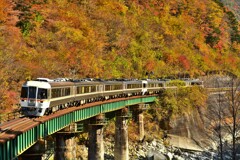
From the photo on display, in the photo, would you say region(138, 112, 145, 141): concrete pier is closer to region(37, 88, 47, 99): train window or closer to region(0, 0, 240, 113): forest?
region(0, 0, 240, 113): forest

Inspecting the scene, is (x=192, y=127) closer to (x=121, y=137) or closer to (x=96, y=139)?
(x=121, y=137)

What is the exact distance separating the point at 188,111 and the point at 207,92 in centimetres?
810

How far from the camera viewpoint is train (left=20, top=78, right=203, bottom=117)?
102ft

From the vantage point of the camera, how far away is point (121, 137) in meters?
58.0

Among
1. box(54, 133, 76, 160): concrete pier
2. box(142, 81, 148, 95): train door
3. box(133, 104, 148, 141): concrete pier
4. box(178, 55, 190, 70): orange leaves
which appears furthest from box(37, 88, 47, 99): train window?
box(178, 55, 190, 70): orange leaves

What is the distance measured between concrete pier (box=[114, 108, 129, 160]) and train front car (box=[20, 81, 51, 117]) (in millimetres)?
26310

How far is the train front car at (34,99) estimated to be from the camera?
30.8 metres

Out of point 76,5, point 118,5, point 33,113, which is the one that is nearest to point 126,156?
point 33,113

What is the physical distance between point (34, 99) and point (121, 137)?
28580 millimetres

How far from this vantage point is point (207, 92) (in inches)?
3231

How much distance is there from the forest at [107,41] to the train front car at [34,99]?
1334 cm

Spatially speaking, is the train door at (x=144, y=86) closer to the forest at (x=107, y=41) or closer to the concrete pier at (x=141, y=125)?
the concrete pier at (x=141, y=125)

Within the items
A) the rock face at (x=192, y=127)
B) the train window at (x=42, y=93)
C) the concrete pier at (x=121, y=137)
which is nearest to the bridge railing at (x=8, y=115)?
the train window at (x=42, y=93)

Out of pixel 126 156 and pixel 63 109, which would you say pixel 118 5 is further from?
pixel 63 109
